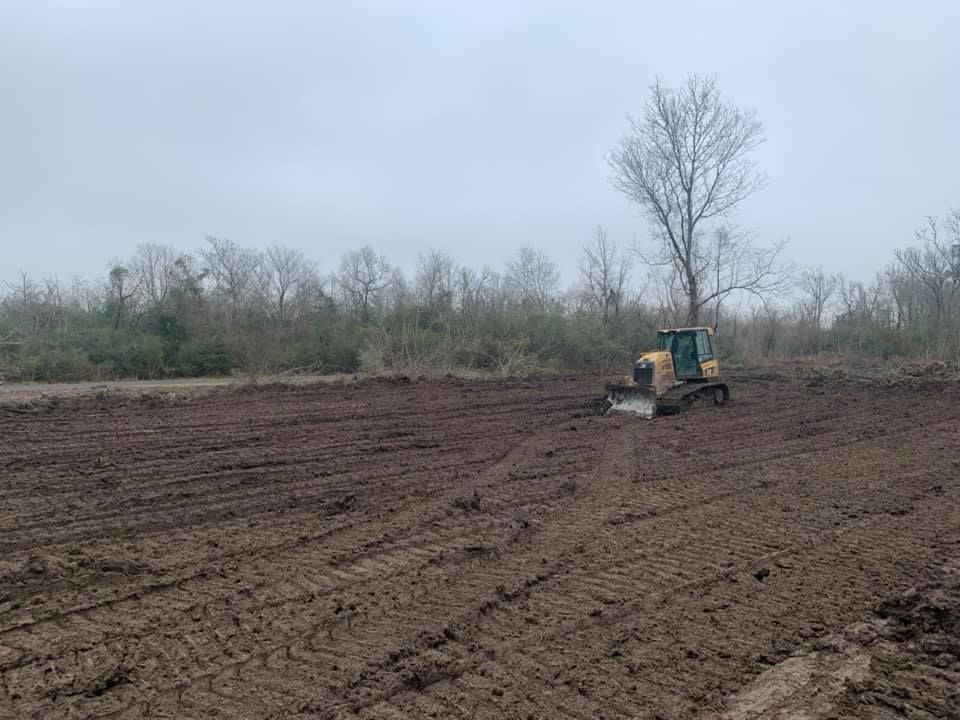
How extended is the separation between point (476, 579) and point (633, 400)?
36.4 ft

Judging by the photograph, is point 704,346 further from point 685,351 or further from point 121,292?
point 121,292

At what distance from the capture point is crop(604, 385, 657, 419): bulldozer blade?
15.5 metres

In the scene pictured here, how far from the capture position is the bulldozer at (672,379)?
52.2 ft

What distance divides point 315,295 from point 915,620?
33.7 meters

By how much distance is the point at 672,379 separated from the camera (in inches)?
653

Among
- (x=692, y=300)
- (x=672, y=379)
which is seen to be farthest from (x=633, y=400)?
(x=692, y=300)

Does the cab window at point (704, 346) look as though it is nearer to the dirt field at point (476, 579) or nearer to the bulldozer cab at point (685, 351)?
the bulldozer cab at point (685, 351)

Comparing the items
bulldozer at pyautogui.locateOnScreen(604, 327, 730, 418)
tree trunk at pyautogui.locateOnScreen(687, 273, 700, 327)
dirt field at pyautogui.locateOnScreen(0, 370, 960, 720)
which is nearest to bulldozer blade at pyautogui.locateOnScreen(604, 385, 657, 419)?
bulldozer at pyautogui.locateOnScreen(604, 327, 730, 418)

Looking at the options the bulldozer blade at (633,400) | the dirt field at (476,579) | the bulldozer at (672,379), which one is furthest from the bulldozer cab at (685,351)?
the dirt field at (476,579)

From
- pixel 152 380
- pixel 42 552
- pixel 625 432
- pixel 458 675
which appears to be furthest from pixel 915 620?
pixel 152 380

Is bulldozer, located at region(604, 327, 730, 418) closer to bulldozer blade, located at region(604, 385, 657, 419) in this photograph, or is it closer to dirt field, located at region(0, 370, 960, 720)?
bulldozer blade, located at region(604, 385, 657, 419)

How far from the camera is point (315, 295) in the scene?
35.7m

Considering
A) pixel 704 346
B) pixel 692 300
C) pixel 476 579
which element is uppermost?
pixel 692 300

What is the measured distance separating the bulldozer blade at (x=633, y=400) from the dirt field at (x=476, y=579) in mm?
3459
